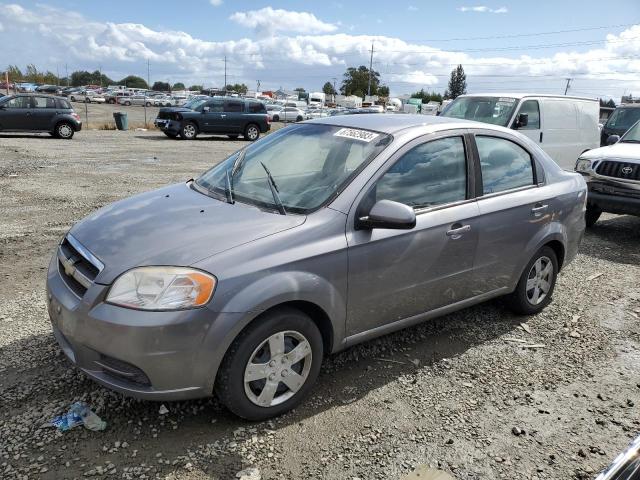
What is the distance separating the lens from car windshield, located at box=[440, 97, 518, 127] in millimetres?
9344

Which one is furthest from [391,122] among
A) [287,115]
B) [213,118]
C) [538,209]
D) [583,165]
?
[287,115]

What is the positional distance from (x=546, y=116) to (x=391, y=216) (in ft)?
26.1

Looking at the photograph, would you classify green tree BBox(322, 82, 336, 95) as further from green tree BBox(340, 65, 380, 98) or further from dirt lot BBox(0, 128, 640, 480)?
dirt lot BBox(0, 128, 640, 480)

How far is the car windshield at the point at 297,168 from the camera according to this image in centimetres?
328

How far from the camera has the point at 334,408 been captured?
3.17 meters

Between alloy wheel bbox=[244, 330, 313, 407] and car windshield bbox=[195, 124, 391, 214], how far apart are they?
0.78 meters

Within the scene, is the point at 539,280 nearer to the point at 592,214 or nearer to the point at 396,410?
the point at 396,410

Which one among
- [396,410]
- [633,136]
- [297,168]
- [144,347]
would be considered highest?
[633,136]

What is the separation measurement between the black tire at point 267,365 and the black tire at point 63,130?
61.5 ft

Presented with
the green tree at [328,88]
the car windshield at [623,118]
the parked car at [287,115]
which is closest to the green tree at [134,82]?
the green tree at [328,88]

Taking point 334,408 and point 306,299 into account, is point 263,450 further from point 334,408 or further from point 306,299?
point 306,299

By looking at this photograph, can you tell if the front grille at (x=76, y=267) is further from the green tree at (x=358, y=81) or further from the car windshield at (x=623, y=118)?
the green tree at (x=358, y=81)

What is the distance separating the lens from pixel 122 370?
2664mm

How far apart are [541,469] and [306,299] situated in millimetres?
1530
